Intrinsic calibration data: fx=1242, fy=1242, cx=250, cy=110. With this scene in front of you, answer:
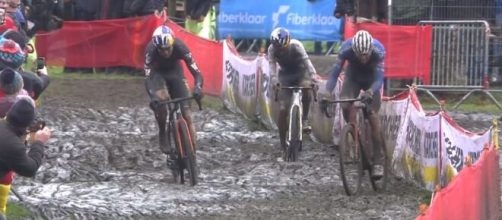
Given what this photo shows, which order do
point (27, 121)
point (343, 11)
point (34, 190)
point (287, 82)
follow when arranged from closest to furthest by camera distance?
point (27, 121) < point (34, 190) < point (287, 82) < point (343, 11)

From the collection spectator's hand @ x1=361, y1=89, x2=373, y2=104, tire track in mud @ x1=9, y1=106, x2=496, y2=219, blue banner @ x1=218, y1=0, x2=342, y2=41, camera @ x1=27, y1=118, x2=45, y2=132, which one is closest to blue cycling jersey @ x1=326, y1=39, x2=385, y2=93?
spectator's hand @ x1=361, y1=89, x2=373, y2=104

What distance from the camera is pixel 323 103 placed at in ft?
45.3

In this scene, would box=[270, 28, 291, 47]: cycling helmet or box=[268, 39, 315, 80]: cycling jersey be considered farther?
box=[268, 39, 315, 80]: cycling jersey

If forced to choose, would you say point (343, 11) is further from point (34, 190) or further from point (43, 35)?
point (34, 190)

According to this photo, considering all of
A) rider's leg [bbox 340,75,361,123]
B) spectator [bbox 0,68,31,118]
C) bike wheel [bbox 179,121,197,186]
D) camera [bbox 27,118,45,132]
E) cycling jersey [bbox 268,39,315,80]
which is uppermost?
spectator [bbox 0,68,31,118]

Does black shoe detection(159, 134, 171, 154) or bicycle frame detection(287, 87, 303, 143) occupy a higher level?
bicycle frame detection(287, 87, 303, 143)

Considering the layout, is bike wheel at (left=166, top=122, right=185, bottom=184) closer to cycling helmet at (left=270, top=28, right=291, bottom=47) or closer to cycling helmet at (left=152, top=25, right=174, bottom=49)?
cycling helmet at (left=152, top=25, right=174, bottom=49)

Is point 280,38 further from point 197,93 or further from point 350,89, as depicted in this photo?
point 197,93

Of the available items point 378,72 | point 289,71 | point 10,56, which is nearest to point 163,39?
point 378,72

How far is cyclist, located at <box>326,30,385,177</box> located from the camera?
13477mm

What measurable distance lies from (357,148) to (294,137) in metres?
2.11

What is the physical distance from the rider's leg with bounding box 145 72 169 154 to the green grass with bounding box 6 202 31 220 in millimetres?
2846

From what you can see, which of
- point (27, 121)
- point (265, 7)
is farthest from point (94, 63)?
point (27, 121)

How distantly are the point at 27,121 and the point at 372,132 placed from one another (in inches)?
235
